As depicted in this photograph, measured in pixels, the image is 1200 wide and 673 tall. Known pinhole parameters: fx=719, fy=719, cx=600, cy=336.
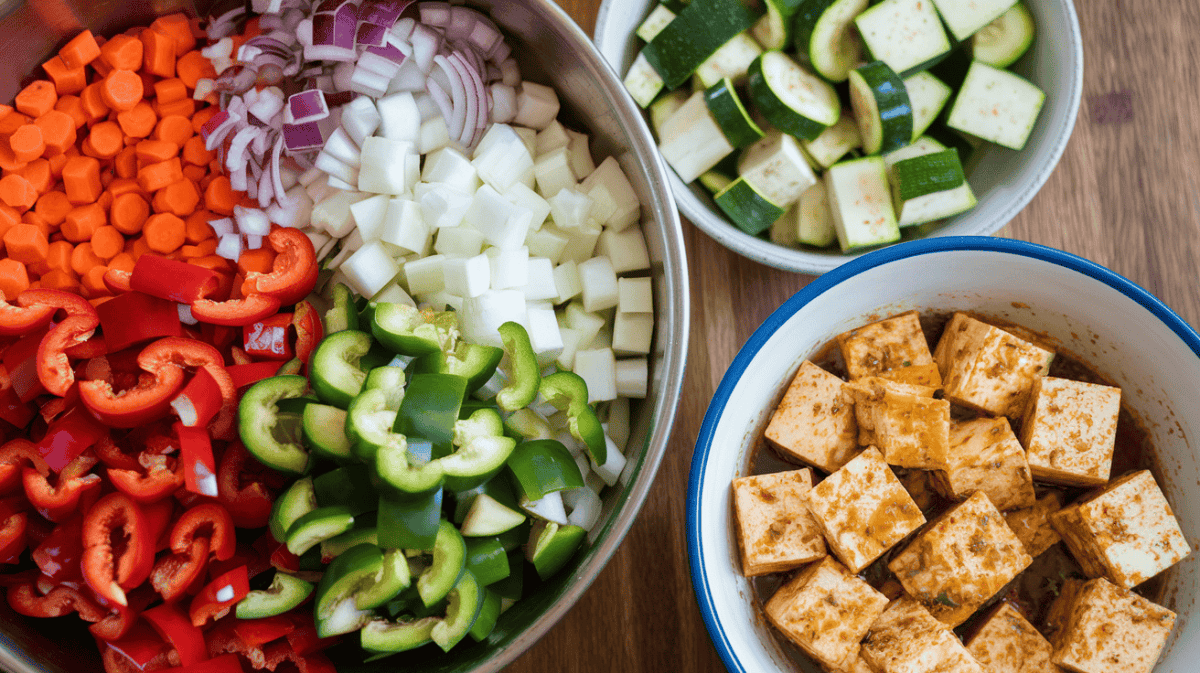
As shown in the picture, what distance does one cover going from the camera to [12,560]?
1267 millimetres

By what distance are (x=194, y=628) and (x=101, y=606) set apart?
0.19m

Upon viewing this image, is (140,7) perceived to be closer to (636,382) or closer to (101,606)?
(101,606)

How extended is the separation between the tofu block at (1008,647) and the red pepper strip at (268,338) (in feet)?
4.34

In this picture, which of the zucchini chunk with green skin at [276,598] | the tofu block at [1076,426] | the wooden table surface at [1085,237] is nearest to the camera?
the zucchini chunk with green skin at [276,598]

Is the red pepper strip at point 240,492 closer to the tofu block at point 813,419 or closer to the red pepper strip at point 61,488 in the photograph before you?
the red pepper strip at point 61,488

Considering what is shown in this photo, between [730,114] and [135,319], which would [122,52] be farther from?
[730,114]

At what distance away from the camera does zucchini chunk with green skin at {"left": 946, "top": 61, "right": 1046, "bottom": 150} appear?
152 centimetres

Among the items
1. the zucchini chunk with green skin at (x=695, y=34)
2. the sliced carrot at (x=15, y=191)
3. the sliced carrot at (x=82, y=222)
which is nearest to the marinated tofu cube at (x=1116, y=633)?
the zucchini chunk with green skin at (x=695, y=34)

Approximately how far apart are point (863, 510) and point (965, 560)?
190 millimetres

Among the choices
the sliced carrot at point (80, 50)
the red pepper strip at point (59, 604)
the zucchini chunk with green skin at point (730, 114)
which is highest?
the zucchini chunk with green skin at point (730, 114)

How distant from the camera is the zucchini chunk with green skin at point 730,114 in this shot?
57.8 inches

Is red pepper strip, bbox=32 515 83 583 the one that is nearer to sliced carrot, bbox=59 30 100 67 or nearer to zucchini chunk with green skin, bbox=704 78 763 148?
sliced carrot, bbox=59 30 100 67

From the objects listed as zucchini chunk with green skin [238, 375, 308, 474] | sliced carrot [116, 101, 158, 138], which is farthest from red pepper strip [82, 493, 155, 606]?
sliced carrot [116, 101, 158, 138]

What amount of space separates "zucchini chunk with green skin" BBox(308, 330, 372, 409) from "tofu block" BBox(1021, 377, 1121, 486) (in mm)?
1173
